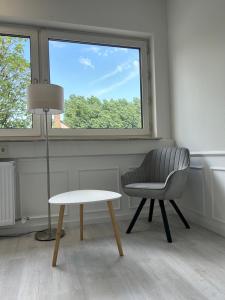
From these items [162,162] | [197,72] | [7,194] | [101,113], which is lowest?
[7,194]

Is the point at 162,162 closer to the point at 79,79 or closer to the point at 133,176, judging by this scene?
the point at 133,176

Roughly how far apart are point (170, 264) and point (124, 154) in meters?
1.26

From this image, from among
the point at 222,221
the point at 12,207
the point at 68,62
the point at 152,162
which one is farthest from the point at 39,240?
the point at 68,62

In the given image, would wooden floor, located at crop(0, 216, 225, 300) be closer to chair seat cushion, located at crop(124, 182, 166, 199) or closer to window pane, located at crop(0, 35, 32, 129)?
chair seat cushion, located at crop(124, 182, 166, 199)

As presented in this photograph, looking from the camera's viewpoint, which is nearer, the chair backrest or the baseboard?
the baseboard

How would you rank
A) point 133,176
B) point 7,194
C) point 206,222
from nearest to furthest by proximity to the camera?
1. point 7,194
2. point 206,222
3. point 133,176

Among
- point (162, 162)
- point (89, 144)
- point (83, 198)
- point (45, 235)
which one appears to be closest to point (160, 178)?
point (162, 162)

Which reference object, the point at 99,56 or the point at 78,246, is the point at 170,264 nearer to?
the point at 78,246

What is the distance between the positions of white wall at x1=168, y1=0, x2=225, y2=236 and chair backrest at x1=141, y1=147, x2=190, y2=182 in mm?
171

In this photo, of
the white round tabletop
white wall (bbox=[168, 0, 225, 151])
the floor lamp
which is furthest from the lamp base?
white wall (bbox=[168, 0, 225, 151])

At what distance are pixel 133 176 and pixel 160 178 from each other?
0.29 metres

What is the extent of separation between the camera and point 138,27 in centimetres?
272

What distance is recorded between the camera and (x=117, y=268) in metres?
1.55

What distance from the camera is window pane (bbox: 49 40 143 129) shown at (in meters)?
2.60
